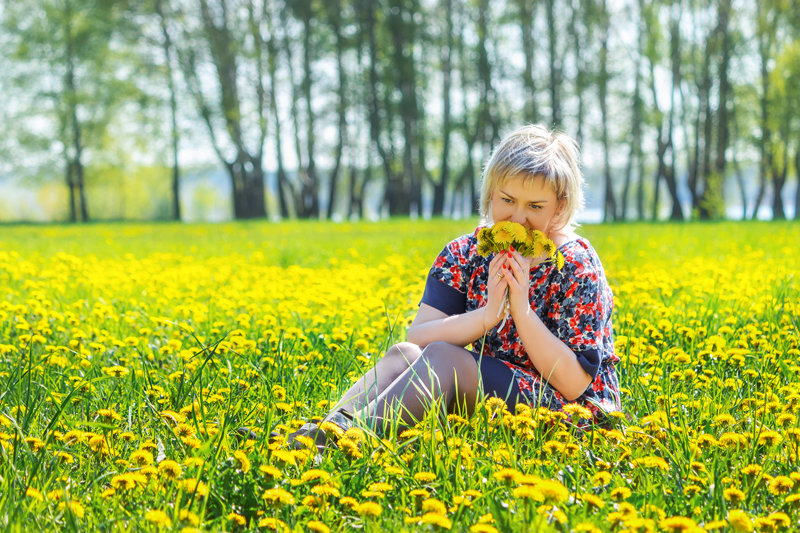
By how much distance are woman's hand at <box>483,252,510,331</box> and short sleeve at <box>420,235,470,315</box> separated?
13.2 inches

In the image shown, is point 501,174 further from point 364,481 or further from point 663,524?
point 663,524

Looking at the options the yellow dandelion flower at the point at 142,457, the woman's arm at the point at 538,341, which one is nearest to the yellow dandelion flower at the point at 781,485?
the woman's arm at the point at 538,341

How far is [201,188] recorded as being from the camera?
84938 millimetres

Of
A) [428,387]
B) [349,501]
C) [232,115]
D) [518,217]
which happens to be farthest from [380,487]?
[232,115]

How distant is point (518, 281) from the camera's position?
249 cm

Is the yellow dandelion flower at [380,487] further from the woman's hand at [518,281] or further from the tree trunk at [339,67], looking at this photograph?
the tree trunk at [339,67]

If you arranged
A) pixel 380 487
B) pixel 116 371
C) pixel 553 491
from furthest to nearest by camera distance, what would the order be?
pixel 116 371
pixel 380 487
pixel 553 491

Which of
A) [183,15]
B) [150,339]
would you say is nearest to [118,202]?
[183,15]

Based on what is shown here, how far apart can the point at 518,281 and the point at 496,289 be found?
3.3 inches

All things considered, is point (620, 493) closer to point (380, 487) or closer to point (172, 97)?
point (380, 487)

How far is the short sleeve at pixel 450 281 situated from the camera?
9.45ft

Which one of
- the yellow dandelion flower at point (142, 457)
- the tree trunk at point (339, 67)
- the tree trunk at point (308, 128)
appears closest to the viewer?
the yellow dandelion flower at point (142, 457)

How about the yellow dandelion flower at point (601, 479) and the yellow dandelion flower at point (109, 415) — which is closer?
the yellow dandelion flower at point (601, 479)

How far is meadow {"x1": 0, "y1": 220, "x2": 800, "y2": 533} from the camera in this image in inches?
66.5
